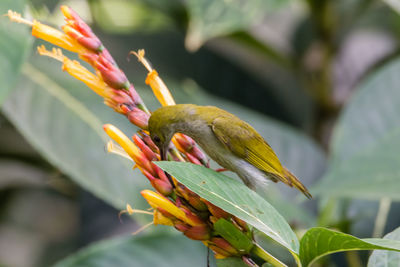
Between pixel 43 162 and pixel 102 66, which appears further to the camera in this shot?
pixel 43 162

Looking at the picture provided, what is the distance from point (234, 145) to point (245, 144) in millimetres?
24

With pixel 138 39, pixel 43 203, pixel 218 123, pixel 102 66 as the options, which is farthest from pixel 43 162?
pixel 102 66

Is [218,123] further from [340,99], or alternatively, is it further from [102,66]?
[340,99]

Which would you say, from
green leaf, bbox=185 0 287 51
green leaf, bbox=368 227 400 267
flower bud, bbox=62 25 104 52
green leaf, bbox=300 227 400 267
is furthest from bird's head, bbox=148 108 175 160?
green leaf, bbox=185 0 287 51

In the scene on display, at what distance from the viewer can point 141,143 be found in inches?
31.6

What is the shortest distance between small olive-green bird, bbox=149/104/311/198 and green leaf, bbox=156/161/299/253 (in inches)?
8.4

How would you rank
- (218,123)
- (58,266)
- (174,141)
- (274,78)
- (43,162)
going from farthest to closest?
(274,78), (43,162), (58,266), (218,123), (174,141)

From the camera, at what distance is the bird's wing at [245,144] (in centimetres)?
99

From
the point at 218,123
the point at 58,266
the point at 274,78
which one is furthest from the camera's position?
the point at 274,78

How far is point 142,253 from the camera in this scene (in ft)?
4.34

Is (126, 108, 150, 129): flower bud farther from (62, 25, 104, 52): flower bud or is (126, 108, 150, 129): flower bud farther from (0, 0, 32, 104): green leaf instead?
(0, 0, 32, 104): green leaf

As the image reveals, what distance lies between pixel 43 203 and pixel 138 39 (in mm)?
885

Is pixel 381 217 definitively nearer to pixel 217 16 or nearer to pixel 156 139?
pixel 217 16

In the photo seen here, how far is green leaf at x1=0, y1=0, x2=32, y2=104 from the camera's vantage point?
1.16 m
